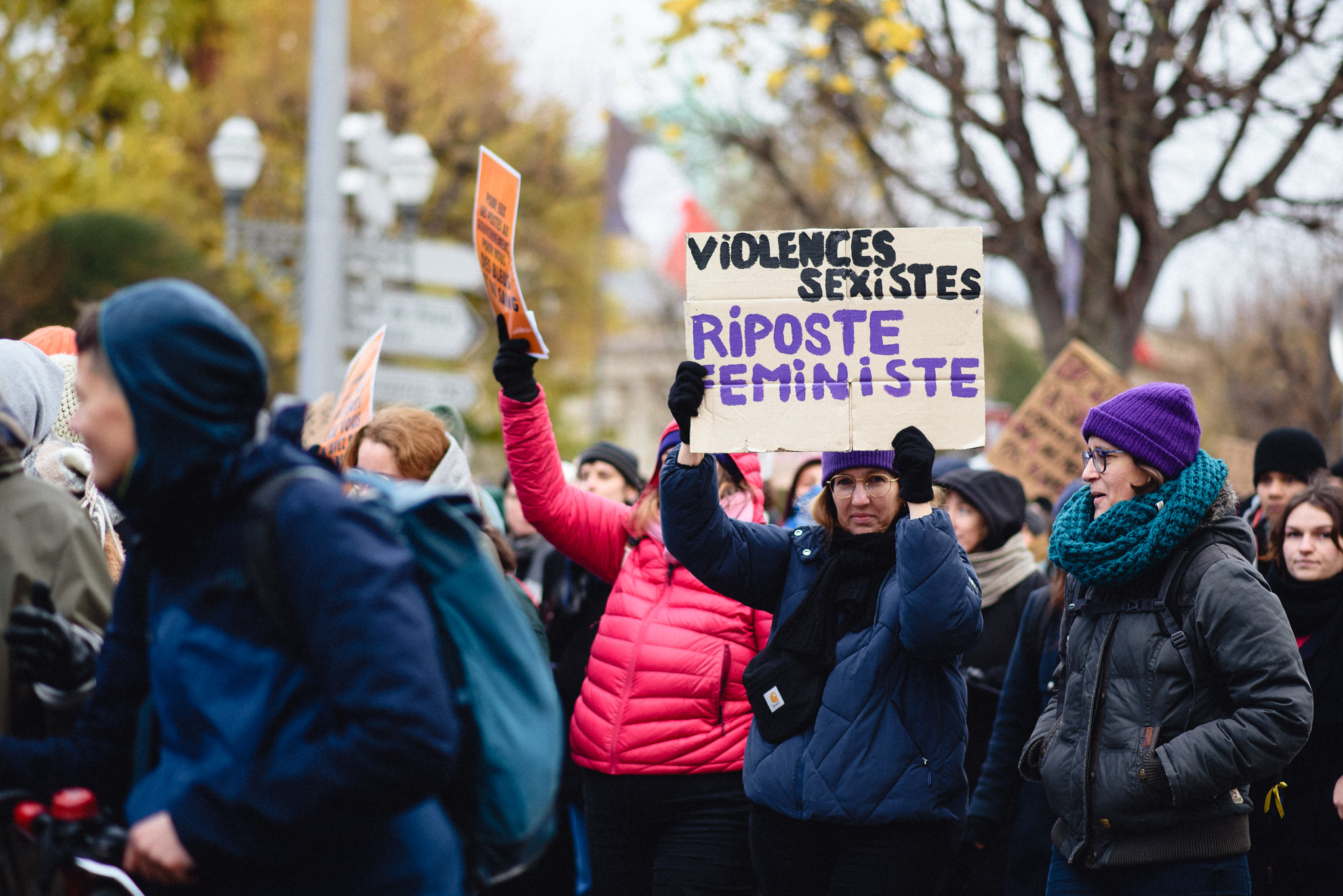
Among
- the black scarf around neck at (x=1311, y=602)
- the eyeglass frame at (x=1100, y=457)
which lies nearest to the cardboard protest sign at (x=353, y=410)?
the eyeglass frame at (x=1100, y=457)

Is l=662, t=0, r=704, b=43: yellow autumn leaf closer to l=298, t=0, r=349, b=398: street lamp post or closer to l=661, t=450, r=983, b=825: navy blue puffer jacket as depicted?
l=298, t=0, r=349, b=398: street lamp post

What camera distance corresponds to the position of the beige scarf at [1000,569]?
526cm

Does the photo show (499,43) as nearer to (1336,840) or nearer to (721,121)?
(721,121)

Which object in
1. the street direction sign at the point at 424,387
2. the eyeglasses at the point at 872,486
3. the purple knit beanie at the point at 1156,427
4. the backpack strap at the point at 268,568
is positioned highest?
the street direction sign at the point at 424,387

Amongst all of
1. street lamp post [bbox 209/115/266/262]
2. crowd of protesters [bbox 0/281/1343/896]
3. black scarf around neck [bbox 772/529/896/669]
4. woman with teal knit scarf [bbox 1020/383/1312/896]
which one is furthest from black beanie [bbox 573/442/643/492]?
street lamp post [bbox 209/115/266/262]

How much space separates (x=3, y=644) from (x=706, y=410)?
6.07 feet

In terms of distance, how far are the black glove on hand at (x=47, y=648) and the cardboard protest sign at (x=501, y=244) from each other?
1.68 meters

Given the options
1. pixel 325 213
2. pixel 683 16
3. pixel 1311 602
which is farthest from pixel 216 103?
pixel 1311 602

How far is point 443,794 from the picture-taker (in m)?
2.31

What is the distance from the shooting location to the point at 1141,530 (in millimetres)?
3543

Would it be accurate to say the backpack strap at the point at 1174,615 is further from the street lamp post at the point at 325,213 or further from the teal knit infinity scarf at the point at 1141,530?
the street lamp post at the point at 325,213

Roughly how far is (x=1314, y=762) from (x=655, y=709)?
2124 mm

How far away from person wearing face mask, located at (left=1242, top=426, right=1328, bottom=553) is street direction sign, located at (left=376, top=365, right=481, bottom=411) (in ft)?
18.1

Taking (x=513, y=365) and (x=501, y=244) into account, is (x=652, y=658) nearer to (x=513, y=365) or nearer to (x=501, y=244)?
(x=513, y=365)
